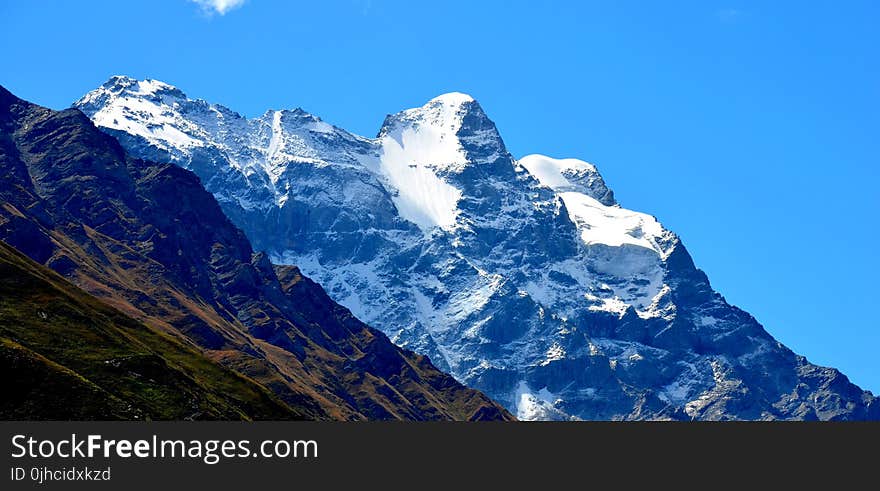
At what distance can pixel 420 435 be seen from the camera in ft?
488

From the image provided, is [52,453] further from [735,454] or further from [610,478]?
[735,454]

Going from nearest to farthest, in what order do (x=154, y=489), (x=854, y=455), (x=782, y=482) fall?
(x=154, y=489)
(x=782, y=482)
(x=854, y=455)

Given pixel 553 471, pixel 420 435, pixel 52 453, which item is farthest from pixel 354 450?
pixel 52 453

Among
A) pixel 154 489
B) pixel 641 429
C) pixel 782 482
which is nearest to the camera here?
pixel 154 489

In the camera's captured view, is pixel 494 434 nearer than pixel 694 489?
No

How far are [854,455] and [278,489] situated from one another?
6353cm

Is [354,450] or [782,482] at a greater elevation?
[354,450]

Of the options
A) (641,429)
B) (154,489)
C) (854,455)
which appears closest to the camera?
(154,489)

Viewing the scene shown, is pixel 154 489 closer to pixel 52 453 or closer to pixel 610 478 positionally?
pixel 52 453

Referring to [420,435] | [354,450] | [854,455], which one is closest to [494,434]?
[420,435]

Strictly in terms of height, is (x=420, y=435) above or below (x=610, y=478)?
above

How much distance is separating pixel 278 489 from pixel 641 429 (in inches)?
1856

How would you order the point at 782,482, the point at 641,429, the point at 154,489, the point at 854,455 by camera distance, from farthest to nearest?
the point at 641,429, the point at 854,455, the point at 782,482, the point at 154,489

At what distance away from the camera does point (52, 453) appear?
445 feet
